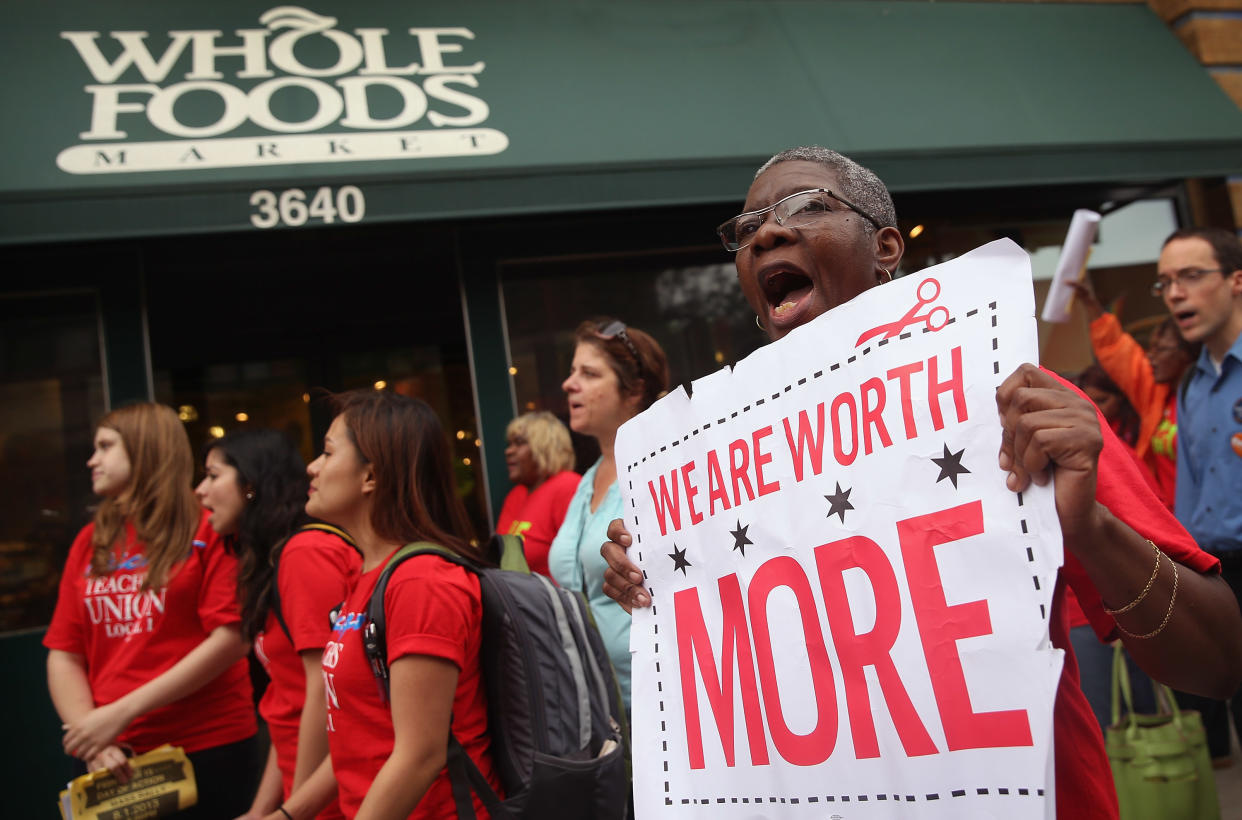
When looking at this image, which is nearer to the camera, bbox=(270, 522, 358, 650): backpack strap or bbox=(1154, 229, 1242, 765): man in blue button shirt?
bbox=(270, 522, 358, 650): backpack strap

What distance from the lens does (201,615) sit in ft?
11.9

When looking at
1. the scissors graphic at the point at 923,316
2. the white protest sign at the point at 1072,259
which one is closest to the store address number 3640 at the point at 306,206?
the white protest sign at the point at 1072,259

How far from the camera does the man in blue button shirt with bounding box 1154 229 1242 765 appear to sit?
333 centimetres

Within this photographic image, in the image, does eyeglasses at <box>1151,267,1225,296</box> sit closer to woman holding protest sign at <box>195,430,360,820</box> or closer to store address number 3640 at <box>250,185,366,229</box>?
woman holding protest sign at <box>195,430,360,820</box>

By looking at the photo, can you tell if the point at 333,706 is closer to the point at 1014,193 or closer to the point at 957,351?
the point at 957,351

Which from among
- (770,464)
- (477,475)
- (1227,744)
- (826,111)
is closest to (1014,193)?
(826,111)

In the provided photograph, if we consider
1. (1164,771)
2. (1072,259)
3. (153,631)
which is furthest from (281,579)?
(1072,259)

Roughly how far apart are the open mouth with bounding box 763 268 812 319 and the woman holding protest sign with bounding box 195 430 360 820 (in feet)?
5.76

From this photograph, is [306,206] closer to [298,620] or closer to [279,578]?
[279,578]

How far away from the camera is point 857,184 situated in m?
1.68

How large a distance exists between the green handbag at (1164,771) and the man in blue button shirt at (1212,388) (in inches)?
17.3

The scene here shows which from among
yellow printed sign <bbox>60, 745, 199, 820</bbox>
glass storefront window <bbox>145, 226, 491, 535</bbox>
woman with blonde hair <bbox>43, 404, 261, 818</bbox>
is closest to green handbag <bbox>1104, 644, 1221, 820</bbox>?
woman with blonde hair <bbox>43, 404, 261, 818</bbox>

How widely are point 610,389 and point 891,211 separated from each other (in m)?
1.78

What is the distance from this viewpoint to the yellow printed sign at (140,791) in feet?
10.7
